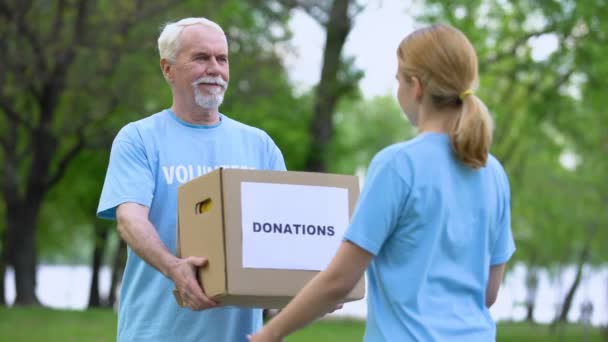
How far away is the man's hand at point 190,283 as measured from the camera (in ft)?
11.6

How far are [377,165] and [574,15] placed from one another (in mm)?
17719

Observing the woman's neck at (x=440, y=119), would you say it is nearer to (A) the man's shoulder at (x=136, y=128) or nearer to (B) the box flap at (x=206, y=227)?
(B) the box flap at (x=206, y=227)

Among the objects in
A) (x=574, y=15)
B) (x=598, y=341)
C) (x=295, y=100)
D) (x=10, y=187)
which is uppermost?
(x=574, y=15)

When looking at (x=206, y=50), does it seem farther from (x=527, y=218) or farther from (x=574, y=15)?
(x=527, y=218)

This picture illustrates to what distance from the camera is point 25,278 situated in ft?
77.1

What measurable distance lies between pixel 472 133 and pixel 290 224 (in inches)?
35.5

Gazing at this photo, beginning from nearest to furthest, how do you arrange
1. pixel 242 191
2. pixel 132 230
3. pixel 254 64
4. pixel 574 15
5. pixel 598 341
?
pixel 242 191 → pixel 132 230 → pixel 574 15 → pixel 254 64 → pixel 598 341

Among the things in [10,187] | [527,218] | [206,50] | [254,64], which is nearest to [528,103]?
[254,64]

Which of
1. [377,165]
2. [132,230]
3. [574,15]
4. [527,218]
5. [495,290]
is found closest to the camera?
[377,165]

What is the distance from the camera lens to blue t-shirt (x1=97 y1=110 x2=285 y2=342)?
397 cm

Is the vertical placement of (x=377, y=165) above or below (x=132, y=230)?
above

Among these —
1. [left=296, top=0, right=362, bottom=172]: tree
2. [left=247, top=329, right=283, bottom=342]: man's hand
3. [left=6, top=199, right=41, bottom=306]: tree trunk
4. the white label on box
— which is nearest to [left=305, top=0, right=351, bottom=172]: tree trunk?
[left=296, top=0, right=362, bottom=172]: tree

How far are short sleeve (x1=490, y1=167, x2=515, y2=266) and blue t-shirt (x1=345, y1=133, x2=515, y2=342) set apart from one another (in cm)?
13

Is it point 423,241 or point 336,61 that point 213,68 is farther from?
point 336,61
